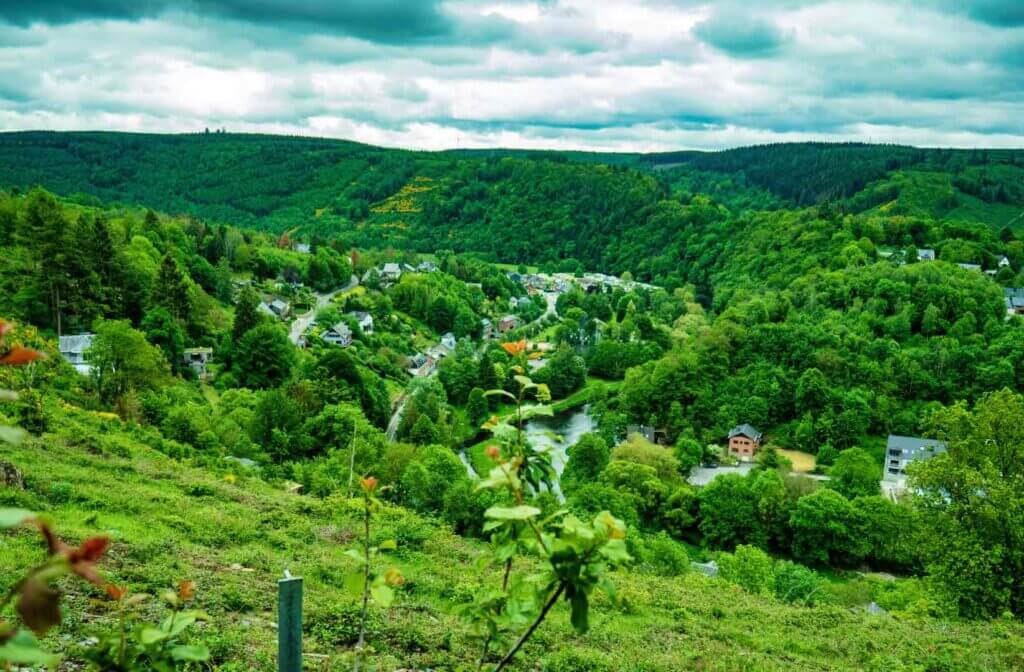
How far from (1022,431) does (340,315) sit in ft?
173

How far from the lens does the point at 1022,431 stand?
14.1 meters

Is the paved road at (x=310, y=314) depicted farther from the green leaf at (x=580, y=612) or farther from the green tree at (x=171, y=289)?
the green leaf at (x=580, y=612)

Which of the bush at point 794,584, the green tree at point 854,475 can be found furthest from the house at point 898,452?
the bush at point 794,584

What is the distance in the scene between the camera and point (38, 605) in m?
1.38

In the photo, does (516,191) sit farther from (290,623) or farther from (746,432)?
A: (290,623)

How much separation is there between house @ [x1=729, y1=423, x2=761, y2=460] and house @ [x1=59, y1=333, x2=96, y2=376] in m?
37.0

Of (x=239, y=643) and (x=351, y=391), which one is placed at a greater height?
(x=239, y=643)

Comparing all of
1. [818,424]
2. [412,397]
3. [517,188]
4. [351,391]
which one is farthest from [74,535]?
[517,188]

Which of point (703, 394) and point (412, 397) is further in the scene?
point (703, 394)

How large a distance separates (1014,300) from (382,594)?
72642mm

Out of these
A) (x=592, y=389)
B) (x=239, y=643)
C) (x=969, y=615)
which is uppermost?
(x=239, y=643)

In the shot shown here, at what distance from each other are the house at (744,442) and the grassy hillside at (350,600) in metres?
34.9

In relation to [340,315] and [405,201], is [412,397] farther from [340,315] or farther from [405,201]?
[405,201]

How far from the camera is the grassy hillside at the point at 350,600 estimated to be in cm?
748
